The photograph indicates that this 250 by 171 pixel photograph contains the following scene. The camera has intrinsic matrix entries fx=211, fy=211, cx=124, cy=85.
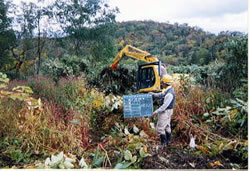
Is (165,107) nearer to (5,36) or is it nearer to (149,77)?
(149,77)

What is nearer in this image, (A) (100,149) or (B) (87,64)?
(A) (100,149)

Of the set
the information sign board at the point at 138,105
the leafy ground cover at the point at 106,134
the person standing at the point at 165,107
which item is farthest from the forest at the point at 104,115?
the information sign board at the point at 138,105

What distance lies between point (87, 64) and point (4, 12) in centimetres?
291

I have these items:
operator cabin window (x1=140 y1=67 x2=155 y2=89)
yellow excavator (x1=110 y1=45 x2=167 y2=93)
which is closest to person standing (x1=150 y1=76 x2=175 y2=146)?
yellow excavator (x1=110 y1=45 x2=167 y2=93)

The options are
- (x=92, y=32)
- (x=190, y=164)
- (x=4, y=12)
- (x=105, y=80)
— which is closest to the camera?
(x=190, y=164)

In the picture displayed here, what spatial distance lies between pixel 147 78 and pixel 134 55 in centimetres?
78

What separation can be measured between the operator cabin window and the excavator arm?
284mm

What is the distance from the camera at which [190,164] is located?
230 cm

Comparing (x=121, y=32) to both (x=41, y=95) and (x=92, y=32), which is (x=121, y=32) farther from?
(x=41, y=95)

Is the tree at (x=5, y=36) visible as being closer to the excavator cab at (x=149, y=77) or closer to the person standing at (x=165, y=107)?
the excavator cab at (x=149, y=77)

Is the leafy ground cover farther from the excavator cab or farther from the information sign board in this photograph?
the excavator cab

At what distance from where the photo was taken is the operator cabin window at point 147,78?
13.7ft

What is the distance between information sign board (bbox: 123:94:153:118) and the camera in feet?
9.47

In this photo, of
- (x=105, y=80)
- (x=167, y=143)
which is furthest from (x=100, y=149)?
(x=105, y=80)
